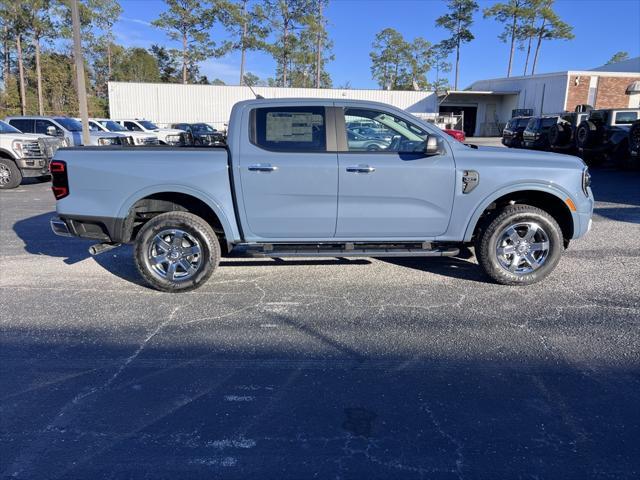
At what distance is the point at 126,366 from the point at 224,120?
37388 mm

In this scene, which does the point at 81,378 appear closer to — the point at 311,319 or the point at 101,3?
the point at 311,319

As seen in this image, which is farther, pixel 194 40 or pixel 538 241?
pixel 194 40

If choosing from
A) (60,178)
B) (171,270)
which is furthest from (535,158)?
(60,178)

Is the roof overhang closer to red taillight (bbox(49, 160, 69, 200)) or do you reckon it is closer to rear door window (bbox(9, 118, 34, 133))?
rear door window (bbox(9, 118, 34, 133))

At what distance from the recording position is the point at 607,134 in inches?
603

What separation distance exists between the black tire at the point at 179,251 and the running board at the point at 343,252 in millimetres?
422

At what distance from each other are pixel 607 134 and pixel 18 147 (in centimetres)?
1725

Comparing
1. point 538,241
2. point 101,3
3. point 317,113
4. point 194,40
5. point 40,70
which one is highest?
point 101,3

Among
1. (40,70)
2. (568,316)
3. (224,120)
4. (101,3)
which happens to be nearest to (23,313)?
(568,316)

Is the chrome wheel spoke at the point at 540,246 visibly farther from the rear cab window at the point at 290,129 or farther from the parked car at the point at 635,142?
the parked car at the point at 635,142

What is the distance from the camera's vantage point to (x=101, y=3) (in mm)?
44156

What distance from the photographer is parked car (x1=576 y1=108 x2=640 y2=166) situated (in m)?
15.0

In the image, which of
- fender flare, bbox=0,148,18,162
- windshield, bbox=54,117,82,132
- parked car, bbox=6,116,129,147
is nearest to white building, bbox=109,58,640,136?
windshield, bbox=54,117,82,132

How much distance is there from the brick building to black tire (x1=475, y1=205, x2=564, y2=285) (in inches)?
1176
